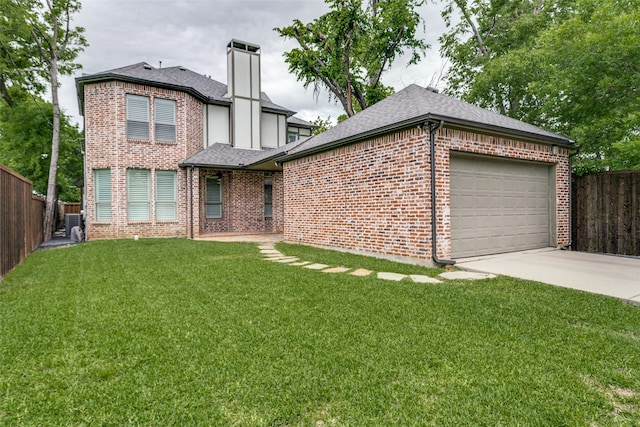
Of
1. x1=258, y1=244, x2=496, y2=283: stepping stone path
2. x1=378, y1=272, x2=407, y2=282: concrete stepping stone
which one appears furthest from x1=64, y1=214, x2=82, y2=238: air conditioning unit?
x1=378, y1=272, x2=407, y2=282: concrete stepping stone

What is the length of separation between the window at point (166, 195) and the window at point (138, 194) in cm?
37

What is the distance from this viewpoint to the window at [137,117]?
40.4 feet

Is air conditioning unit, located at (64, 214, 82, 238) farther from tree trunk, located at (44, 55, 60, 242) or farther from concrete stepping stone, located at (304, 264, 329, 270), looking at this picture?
concrete stepping stone, located at (304, 264, 329, 270)

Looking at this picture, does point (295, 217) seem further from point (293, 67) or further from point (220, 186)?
point (293, 67)

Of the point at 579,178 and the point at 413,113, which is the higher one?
the point at 413,113

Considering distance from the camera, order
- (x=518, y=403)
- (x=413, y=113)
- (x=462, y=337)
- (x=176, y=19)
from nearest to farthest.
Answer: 1. (x=518, y=403)
2. (x=462, y=337)
3. (x=413, y=113)
4. (x=176, y=19)

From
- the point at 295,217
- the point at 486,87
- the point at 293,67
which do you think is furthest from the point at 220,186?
the point at 486,87

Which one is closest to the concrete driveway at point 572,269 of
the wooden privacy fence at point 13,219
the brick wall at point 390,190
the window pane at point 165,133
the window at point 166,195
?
the brick wall at point 390,190

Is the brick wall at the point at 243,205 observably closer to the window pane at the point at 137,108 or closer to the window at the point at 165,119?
the window at the point at 165,119

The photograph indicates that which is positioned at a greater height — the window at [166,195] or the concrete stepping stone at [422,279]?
the window at [166,195]

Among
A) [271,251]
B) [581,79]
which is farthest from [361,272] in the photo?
[581,79]

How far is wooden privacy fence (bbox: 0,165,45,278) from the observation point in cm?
573

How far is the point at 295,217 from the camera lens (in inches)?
411

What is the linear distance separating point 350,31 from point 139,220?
12457mm
